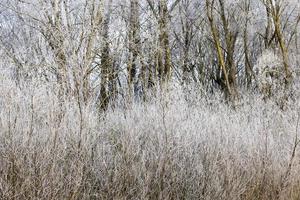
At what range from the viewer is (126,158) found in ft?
20.1

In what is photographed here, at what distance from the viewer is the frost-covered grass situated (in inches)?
192

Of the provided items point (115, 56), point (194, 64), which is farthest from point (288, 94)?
point (194, 64)

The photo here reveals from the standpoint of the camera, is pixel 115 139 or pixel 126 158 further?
pixel 115 139

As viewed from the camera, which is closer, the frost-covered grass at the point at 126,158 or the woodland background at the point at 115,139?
the frost-covered grass at the point at 126,158

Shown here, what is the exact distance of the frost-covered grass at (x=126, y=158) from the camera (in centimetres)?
488

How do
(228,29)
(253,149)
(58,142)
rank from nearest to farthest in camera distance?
(58,142) → (253,149) → (228,29)

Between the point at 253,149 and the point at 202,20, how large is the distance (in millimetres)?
16748

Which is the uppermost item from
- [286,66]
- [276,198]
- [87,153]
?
[286,66]

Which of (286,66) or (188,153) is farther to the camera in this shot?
(286,66)

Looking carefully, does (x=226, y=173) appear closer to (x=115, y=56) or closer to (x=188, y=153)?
(x=188, y=153)

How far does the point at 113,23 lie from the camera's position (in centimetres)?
1533

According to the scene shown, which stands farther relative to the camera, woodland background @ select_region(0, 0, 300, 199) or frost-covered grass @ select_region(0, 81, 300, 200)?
woodland background @ select_region(0, 0, 300, 199)

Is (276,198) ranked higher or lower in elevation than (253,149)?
lower

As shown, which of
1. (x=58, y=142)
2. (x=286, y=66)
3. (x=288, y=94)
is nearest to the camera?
(x=58, y=142)
